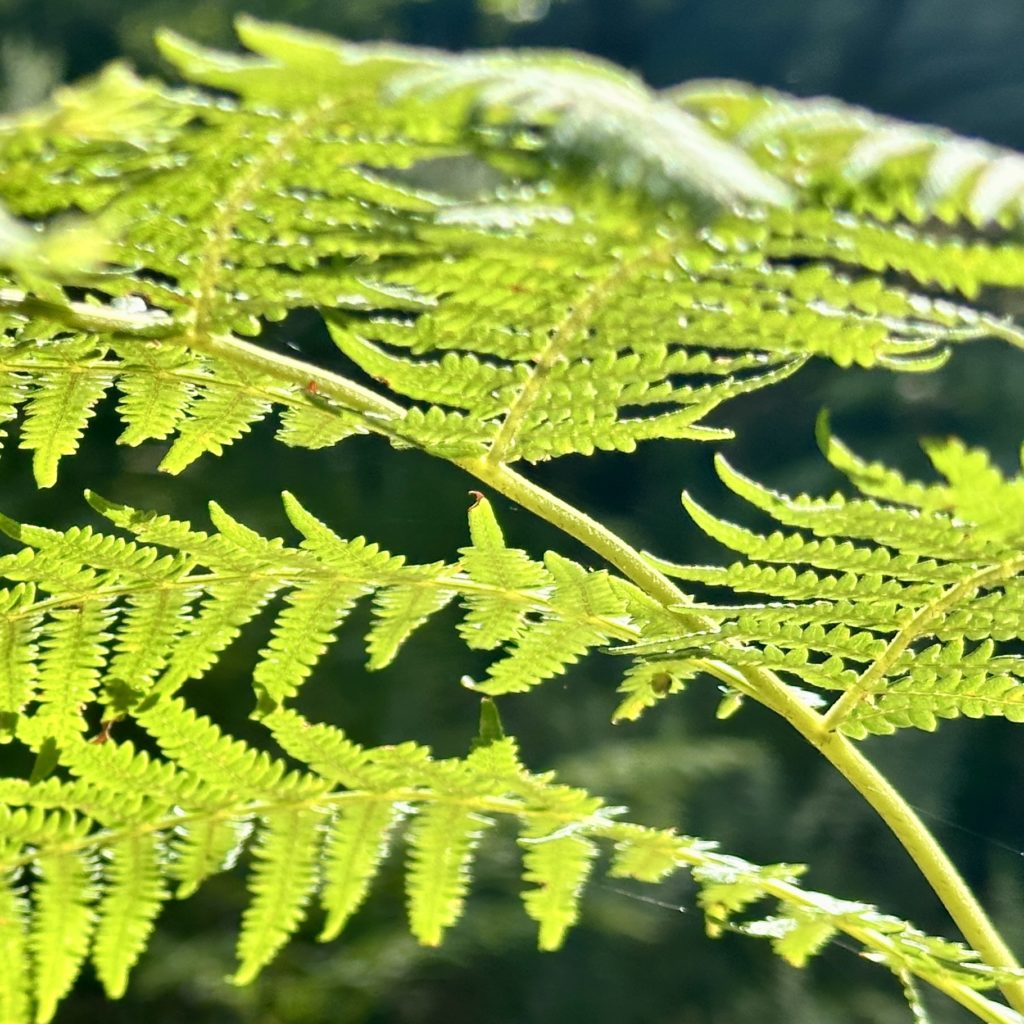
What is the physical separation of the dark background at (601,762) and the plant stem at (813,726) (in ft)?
5.92

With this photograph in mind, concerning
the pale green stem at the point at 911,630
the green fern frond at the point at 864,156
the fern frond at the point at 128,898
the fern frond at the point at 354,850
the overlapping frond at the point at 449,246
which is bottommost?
the fern frond at the point at 128,898

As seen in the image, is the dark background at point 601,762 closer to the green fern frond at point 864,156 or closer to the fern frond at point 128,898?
the fern frond at point 128,898

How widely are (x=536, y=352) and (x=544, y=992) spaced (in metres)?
2.27

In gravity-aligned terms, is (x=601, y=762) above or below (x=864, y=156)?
below

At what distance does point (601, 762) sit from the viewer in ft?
7.99

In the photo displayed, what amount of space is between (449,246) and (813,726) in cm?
25

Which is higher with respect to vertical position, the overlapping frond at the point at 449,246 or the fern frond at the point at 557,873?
the overlapping frond at the point at 449,246

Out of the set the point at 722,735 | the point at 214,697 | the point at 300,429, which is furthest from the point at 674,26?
the point at 300,429

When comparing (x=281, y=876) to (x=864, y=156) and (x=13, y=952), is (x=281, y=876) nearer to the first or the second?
(x=13, y=952)

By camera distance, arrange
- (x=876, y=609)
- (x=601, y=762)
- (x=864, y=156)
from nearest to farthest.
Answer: (x=864, y=156) < (x=876, y=609) < (x=601, y=762)

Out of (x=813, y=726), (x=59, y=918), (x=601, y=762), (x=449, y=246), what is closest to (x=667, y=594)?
(x=813, y=726)

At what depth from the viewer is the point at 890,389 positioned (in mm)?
2820

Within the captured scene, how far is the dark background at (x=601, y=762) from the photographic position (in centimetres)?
230

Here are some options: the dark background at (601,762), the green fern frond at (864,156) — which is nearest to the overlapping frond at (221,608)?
the green fern frond at (864,156)
